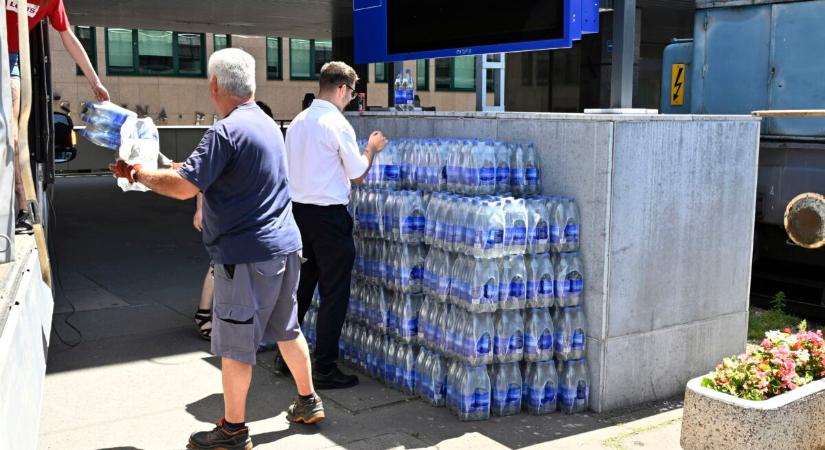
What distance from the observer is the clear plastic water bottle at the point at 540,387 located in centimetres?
530

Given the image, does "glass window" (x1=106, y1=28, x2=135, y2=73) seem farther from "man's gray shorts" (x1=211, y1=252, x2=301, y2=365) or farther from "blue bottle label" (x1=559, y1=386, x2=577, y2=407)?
"blue bottle label" (x1=559, y1=386, x2=577, y2=407)

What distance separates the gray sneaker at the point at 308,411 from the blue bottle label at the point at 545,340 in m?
1.42

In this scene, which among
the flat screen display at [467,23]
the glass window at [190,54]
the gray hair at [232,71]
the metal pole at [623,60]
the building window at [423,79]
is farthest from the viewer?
the building window at [423,79]

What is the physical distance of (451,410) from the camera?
17.6 feet

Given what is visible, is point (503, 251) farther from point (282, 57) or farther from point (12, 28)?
point (282, 57)

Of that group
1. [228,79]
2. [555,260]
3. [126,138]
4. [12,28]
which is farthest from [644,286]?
[12,28]

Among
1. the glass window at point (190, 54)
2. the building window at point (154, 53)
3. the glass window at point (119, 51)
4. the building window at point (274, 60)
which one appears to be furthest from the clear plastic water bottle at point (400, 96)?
the building window at point (274, 60)

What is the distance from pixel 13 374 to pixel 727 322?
4947mm

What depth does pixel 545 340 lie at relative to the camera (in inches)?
207

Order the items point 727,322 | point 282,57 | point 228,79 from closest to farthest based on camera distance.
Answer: point 228,79
point 727,322
point 282,57

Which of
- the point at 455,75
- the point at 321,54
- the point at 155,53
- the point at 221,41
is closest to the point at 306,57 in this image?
the point at 321,54

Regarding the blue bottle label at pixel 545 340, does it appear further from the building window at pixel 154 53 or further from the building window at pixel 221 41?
the building window at pixel 221 41

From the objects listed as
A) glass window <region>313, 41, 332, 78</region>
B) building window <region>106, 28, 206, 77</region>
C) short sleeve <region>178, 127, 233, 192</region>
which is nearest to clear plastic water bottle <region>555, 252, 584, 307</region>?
short sleeve <region>178, 127, 233, 192</region>

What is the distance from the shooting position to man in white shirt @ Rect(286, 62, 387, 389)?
5.52 m
